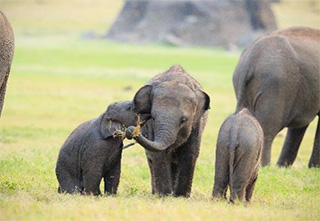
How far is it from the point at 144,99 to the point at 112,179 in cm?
129

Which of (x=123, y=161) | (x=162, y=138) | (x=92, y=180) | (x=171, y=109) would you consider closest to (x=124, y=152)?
(x=123, y=161)

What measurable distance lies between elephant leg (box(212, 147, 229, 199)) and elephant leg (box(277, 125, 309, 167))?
613 cm

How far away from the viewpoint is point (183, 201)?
33.9 ft

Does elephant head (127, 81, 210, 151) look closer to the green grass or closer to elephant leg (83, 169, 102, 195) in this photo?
the green grass

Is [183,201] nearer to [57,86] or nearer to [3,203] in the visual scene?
[3,203]

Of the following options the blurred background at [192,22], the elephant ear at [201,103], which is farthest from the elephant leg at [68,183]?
the blurred background at [192,22]

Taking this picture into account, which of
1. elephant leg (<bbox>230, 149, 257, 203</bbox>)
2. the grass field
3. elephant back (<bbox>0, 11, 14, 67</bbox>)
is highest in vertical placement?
elephant back (<bbox>0, 11, 14, 67</bbox>)

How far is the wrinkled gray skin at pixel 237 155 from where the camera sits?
10.5 metres

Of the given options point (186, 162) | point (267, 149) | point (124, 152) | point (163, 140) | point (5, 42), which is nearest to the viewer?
point (163, 140)

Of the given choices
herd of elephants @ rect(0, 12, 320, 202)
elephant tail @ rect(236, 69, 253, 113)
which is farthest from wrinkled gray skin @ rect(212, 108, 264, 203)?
elephant tail @ rect(236, 69, 253, 113)

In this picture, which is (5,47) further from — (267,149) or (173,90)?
(267,149)

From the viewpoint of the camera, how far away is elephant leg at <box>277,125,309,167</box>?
16.7 meters

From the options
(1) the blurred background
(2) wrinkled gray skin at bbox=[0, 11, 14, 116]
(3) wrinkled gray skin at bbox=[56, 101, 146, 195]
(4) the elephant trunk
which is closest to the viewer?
(4) the elephant trunk

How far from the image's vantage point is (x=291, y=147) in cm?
1672
